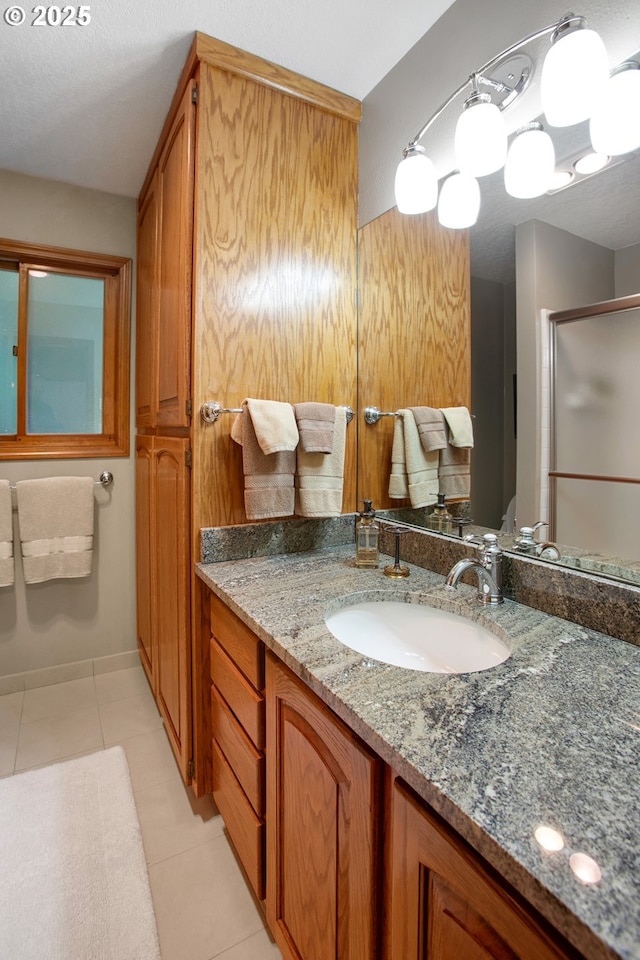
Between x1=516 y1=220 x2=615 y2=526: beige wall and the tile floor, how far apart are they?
1.26m

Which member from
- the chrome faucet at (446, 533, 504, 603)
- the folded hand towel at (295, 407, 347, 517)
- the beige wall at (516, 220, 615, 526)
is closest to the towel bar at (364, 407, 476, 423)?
the folded hand towel at (295, 407, 347, 517)

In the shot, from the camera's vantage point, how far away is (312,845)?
83 cm

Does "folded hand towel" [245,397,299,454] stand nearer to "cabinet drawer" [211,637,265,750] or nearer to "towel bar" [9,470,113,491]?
"cabinet drawer" [211,637,265,750]

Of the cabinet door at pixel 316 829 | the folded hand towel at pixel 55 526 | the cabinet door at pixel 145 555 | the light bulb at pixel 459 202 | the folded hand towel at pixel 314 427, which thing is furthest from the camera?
the folded hand towel at pixel 55 526

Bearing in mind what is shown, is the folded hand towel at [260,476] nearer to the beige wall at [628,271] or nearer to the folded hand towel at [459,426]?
the folded hand towel at [459,426]

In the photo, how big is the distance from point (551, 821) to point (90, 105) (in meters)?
2.23

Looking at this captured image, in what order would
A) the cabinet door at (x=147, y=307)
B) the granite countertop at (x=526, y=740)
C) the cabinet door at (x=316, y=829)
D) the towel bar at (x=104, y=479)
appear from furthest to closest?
the towel bar at (x=104, y=479)
the cabinet door at (x=147, y=307)
the cabinet door at (x=316, y=829)
the granite countertop at (x=526, y=740)

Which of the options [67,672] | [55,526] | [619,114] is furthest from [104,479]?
[619,114]

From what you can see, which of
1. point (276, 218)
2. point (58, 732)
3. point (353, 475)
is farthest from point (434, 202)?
point (58, 732)

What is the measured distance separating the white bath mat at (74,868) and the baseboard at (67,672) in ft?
1.94

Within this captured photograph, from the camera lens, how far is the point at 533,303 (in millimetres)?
1064

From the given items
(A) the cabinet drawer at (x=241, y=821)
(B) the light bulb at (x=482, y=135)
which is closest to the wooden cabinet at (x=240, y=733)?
(A) the cabinet drawer at (x=241, y=821)

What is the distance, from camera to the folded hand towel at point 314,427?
1.41 meters

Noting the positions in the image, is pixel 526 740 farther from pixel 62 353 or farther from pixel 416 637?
pixel 62 353
